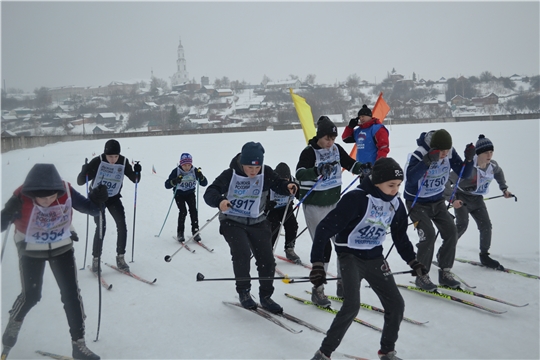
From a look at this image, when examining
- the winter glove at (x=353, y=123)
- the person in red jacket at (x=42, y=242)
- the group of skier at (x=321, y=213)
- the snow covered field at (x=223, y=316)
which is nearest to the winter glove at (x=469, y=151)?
the group of skier at (x=321, y=213)

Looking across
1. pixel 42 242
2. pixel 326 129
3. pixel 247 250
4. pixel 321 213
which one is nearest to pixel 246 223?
pixel 247 250

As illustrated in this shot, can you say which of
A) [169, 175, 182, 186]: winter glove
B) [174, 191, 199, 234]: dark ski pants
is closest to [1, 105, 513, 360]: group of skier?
A: [169, 175, 182, 186]: winter glove

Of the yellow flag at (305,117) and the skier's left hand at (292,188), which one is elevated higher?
the yellow flag at (305,117)

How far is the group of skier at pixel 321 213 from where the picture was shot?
3.12 meters

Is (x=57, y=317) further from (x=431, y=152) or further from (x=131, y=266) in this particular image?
(x=431, y=152)

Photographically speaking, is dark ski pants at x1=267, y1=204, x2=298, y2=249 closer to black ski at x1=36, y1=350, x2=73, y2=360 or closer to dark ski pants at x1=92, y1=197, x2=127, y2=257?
dark ski pants at x1=92, y1=197, x2=127, y2=257

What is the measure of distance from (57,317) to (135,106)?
9913 cm

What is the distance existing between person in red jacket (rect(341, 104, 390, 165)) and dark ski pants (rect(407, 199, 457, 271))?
950 mm

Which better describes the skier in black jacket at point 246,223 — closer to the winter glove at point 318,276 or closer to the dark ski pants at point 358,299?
the dark ski pants at point 358,299

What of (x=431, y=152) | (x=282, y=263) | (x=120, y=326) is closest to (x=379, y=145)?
(x=431, y=152)

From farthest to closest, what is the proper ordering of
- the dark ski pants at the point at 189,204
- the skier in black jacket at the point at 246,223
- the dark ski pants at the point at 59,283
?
the dark ski pants at the point at 189,204
the skier in black jacket at the point at 246,223
the dark ski pants at the point at 59,283

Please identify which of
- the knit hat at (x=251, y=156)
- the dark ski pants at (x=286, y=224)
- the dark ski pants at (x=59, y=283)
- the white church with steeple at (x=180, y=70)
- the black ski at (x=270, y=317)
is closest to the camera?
the dark ski pants at (x=59, y=283)

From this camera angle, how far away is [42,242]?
3225mm

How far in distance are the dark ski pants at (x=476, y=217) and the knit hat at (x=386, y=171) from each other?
2.76m
